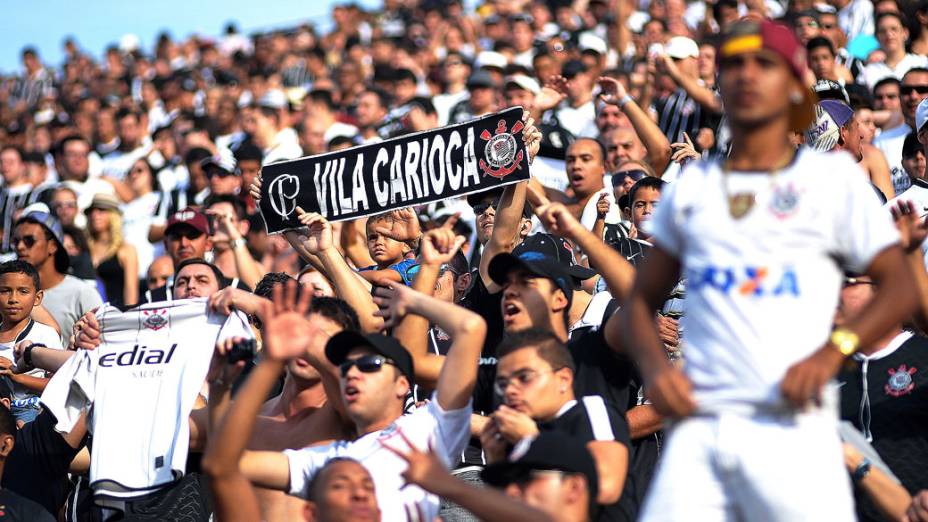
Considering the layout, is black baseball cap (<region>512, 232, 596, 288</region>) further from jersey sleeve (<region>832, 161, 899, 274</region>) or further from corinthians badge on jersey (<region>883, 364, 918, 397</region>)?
jersey sleeve (<region>832, 161, 899, 274</region>)

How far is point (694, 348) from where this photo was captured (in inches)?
172

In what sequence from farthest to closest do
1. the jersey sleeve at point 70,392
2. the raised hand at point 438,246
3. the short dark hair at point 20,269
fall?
1. the short dark hair at point 20,269
2. the jersey sleeve at point 70,392
3. the raised hand at point 438,246

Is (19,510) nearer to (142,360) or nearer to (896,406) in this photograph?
(142,360)

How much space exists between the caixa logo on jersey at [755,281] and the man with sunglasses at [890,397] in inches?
89.2

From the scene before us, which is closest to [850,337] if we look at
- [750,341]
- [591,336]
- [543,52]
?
[750,341]

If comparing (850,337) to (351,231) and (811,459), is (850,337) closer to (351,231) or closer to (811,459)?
(811,459)

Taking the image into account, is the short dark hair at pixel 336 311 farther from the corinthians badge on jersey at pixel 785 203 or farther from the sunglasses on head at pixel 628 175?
the sunglasses on head at pixel 628 175

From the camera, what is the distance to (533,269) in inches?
251

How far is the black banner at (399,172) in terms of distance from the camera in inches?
298

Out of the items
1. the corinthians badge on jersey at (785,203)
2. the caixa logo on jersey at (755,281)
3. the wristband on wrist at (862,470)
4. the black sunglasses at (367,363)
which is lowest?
the wristband on wrist at (862,470)

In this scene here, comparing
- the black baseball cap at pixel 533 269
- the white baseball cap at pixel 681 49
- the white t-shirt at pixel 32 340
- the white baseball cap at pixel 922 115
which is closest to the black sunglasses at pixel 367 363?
the black baseball cap at pixel 533 269

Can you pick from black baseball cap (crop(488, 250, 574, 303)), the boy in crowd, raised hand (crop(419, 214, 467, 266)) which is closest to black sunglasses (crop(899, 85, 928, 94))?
black baseball cap (crop(488, 250, 574, 303))

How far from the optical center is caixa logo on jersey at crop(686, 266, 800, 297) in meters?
4.22

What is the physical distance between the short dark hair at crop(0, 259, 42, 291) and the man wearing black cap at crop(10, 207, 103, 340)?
1.01 m
